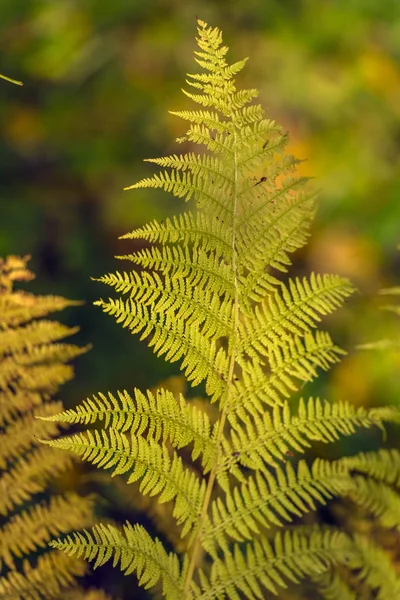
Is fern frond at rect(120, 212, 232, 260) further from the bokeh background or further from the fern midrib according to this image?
the bokeh background

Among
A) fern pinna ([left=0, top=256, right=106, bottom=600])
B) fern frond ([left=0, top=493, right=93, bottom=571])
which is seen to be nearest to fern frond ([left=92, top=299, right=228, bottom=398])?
fern pinna ([left=0, top=256, right=106, bottom=600])

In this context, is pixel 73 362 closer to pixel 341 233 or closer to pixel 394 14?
pixel 341 233

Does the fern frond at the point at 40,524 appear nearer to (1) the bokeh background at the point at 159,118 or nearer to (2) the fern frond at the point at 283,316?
(2) the fern frond at the point at 283,316

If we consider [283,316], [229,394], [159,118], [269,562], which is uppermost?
[159,118]

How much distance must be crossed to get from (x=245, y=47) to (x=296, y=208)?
2395 millimetres

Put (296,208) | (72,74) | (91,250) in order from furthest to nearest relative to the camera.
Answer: (72,74) < (91,250) < (296,208)

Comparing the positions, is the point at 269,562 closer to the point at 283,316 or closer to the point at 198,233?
the point at 283,316

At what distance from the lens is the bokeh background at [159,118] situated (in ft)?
8.44

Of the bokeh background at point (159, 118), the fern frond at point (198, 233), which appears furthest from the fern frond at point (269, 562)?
the bokeh background at point (159, 118)

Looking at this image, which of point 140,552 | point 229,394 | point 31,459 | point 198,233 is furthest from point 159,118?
point 140,552

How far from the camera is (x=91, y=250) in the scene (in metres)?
2.55

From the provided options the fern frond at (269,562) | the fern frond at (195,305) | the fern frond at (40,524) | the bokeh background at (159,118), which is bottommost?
the fern frond at (40,524)

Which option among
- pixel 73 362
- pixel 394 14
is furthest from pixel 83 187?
pixel 394 14

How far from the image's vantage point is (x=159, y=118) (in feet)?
9.37
